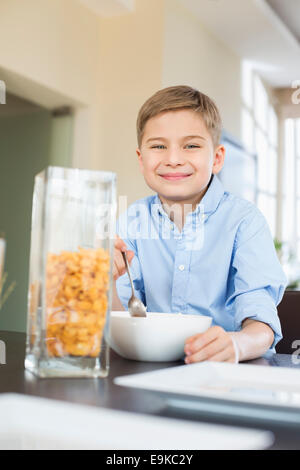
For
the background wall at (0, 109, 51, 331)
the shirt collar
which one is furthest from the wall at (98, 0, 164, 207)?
the shirt collar

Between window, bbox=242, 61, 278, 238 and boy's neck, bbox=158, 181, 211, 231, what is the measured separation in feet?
12.2

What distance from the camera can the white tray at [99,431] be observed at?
0.36m

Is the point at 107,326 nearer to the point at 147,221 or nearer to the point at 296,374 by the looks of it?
the point at 296,374

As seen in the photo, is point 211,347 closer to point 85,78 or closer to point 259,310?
point 259,310

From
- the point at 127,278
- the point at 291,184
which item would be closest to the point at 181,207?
the point at 127,278

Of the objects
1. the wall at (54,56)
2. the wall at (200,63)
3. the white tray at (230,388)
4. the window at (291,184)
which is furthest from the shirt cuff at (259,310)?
the window at (291,184)

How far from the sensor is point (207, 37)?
4.32 meters

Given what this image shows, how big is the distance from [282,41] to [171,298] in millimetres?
3973

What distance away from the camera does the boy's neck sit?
1.29 m

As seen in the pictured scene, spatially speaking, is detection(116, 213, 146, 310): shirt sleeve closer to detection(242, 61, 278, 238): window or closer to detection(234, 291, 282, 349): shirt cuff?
detection(234, 291, 282, 349): shirt cuff

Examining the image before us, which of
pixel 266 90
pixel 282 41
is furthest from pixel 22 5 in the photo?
pixel 266 90

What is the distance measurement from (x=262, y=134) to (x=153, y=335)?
4.94 metres

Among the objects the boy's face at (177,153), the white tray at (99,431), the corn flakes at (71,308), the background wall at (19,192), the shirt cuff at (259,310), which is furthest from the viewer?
the background wall at (19,192)

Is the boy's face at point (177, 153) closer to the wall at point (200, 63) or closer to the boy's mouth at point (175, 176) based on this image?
the boy's mouth at point (175, 176)
